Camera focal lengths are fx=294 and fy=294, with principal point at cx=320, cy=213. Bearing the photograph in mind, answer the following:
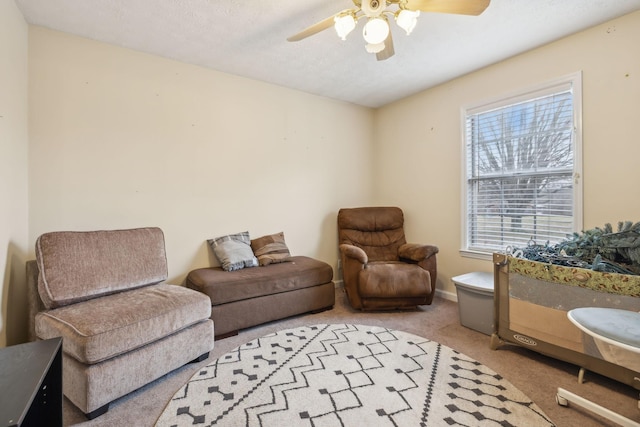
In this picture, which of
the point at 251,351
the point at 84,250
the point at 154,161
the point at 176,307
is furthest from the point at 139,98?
the point at 251,351

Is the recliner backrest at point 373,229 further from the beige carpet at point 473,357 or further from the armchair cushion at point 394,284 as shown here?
the beige carpet at point 473,357

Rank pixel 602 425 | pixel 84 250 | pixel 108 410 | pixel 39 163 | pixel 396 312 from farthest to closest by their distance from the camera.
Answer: pixel 396 312
pixel 39 163
pixel 84 250
pixel 108 410
pixel 602 425

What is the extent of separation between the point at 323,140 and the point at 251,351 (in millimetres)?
2636

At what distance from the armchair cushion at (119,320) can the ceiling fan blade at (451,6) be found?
2270mm

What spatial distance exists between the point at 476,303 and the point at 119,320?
2.62 meters

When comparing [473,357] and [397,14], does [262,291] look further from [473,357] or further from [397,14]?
[397,14]

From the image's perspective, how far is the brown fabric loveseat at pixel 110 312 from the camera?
1.53 metres

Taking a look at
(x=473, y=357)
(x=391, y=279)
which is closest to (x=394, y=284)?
(x=391, y=279)

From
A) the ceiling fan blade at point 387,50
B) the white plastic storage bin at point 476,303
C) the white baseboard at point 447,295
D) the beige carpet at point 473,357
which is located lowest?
the beige carpet at point 473,357

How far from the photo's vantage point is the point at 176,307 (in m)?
1.89

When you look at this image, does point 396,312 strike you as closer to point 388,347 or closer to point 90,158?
point 388,347

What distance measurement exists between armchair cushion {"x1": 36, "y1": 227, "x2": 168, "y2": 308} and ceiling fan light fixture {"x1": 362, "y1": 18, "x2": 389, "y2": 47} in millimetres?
2188

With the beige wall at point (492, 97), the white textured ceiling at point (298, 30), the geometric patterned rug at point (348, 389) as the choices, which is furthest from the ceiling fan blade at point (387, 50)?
the geometric patterned rug at point (348, 389)

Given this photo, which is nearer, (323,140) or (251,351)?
(251,351)
